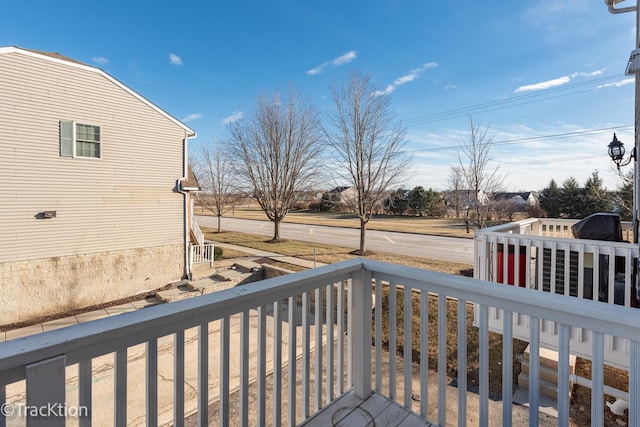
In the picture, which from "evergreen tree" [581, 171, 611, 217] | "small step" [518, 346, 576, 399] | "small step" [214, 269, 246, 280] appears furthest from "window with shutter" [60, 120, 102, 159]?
"evergreen tree" [581, 171, 611, 217]

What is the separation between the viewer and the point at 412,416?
178 centimetres

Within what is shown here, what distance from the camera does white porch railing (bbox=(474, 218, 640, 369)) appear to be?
9.71 ft

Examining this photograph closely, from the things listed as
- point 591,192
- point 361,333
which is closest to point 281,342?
point 361,333

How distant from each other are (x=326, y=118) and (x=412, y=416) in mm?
11178

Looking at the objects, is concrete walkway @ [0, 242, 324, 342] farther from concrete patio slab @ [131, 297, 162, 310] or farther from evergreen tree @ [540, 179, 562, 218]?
evergreen tree @ [540, 179, 562, 218]

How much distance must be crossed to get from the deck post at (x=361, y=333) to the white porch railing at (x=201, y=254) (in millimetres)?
9693

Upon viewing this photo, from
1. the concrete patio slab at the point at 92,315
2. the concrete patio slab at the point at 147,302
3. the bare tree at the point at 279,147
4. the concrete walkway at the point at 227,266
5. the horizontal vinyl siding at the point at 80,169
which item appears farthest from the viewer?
the bare tree at the point at 279,147

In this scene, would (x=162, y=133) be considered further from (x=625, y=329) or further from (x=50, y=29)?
(x=625, y=329)

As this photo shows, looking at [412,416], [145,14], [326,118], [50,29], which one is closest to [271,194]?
[326,118]

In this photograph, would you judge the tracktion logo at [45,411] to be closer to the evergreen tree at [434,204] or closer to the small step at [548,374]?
the small step at [548,374]

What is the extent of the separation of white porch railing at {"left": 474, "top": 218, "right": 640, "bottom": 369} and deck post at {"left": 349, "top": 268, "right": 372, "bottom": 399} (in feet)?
Answer: 7.06

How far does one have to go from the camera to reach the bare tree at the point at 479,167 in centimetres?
1002

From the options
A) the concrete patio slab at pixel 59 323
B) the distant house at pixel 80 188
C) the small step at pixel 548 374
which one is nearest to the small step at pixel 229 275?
the distant house at pixel 80 188

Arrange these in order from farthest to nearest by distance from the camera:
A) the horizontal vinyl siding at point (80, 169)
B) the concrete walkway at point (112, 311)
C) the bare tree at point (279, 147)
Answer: the bare tree at point (279, 147) → the horizontal vinyl siding at point (80, 169) → the concrete walkway at point (112, 311)
